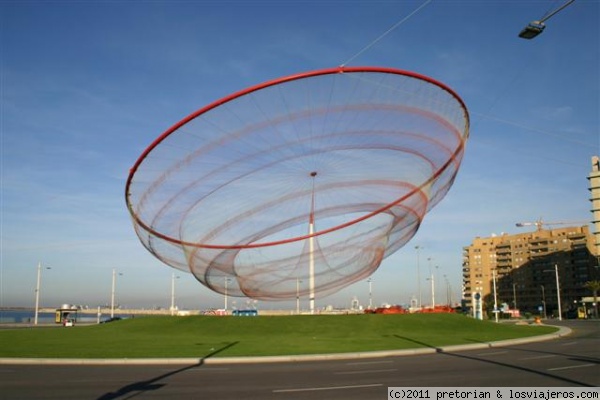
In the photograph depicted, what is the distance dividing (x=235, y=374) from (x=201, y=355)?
666cm

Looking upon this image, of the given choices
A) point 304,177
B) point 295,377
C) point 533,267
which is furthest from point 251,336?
point 533,267

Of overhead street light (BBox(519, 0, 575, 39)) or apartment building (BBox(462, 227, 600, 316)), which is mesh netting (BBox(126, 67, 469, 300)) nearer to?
overhead street light (BBox(519, 0, 575, 39))

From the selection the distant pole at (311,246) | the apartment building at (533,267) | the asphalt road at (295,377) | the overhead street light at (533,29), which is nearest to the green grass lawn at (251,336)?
the distant pole at (311,246)

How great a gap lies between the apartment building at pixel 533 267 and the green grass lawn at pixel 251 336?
109m

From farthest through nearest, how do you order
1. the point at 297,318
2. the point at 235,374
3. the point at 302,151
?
the point at 297,318, the point at 302,151, the point at 235,374

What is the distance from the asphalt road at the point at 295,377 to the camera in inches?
553

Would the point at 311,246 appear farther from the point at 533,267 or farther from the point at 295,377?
the point at 533,267

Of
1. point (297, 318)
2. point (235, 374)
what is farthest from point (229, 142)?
point (297, 318)

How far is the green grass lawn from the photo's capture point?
26578 mm

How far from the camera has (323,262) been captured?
34.7 m

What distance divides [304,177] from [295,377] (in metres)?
10.8

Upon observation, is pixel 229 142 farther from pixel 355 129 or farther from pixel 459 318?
pixel 459 318

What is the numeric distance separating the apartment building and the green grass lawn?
109m

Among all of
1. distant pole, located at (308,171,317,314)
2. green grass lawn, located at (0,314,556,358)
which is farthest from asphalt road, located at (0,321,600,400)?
distant pole, located at (308,171,317,314)
